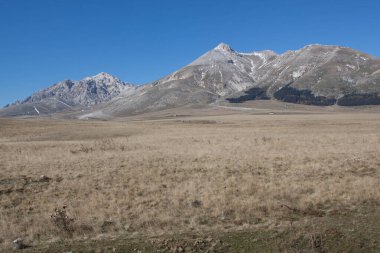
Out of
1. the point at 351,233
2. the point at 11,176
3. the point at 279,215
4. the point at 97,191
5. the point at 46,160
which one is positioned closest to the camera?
the point at 351,233

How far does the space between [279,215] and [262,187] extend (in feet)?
15.0

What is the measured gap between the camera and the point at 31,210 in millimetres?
16172

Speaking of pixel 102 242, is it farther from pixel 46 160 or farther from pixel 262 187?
pixel 46 160

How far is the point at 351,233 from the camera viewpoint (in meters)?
12.2

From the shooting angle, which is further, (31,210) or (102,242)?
(31,210)

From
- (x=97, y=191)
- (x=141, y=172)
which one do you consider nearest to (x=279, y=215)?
(x=97, y=191)

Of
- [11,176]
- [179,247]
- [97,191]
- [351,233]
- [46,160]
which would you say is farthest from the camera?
[46,160]

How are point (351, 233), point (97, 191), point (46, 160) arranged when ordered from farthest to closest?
point (46, 160) < point (97, 191) < point (351, 233)

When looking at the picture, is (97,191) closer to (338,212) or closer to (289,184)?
(289,184)

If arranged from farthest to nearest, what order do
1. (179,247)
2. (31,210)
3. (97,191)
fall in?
(97,191), (31,210), (179,247)

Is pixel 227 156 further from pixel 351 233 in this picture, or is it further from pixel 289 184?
pixel 351 233

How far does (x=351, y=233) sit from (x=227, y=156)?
1858 cm

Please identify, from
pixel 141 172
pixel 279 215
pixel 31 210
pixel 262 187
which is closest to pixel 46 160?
pixel 141 172

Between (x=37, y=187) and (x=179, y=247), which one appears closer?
(x=179, y=247)
